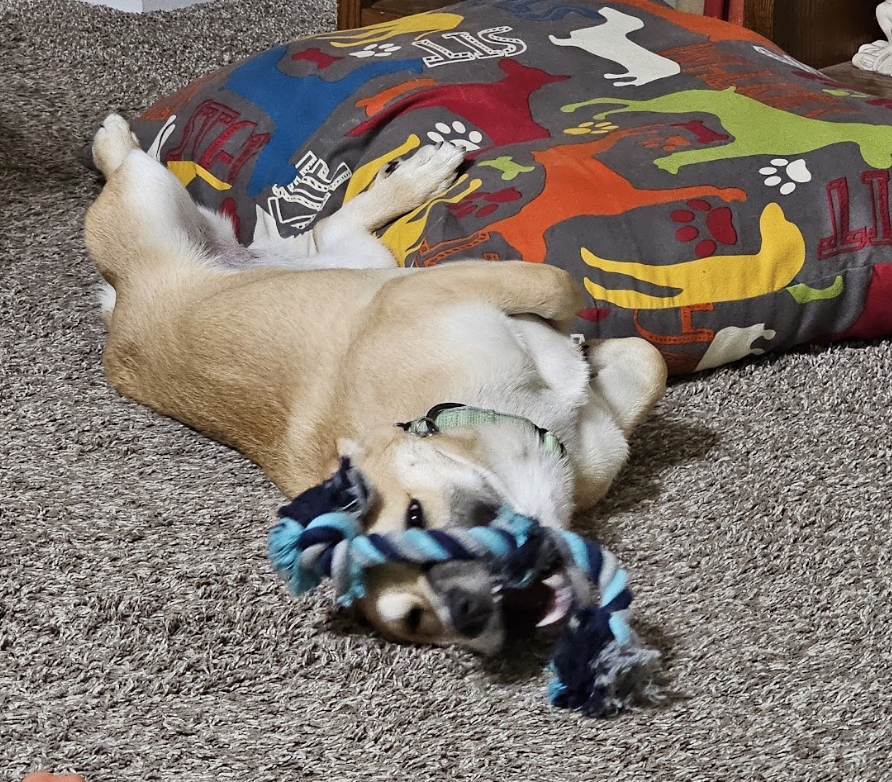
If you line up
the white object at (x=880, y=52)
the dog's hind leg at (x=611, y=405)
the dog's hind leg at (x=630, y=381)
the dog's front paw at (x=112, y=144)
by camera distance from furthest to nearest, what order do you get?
the white object at (x=880, y=52) < the dog's front paw at (x=112, y=144) < the dog's hind leg at (x=630, y=381) < the dog's hind leg at (x=611, y=405)

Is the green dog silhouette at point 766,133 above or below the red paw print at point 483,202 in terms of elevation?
above

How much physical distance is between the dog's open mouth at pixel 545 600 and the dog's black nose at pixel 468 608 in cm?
5

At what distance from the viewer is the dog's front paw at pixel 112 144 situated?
3125 mm

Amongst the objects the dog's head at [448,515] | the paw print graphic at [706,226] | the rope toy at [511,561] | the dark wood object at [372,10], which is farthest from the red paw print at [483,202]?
the dark wood object at [372,10]

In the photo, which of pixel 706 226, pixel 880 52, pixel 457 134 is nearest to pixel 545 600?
pixel 706 226

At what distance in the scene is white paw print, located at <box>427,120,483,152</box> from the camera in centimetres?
268

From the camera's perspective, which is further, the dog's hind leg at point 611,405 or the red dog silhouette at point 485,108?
the red dog silhouette at point 485,108

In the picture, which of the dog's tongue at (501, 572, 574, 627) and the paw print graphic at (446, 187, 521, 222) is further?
the paw print graphic at (446, 187, 521, 222)

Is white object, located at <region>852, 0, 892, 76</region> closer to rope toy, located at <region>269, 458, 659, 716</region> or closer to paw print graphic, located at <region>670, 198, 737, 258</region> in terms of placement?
paw print graphic, located at <region>670, 198, 737, 258</region>

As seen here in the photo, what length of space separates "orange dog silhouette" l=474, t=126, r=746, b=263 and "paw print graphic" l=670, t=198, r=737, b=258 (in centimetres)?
4

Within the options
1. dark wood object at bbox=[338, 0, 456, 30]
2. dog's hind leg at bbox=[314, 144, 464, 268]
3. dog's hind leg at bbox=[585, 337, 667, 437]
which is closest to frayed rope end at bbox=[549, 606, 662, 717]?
dog's hind leg at bbox=[585, 337, 667, 437]

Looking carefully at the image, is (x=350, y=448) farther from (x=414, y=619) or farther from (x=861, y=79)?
(x=861, y=79)

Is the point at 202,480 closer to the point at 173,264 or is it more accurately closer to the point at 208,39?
the point at 173,264

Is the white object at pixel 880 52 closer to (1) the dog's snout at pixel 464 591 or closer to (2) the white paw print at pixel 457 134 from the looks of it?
(2) the white paw print at pixel 457 134
